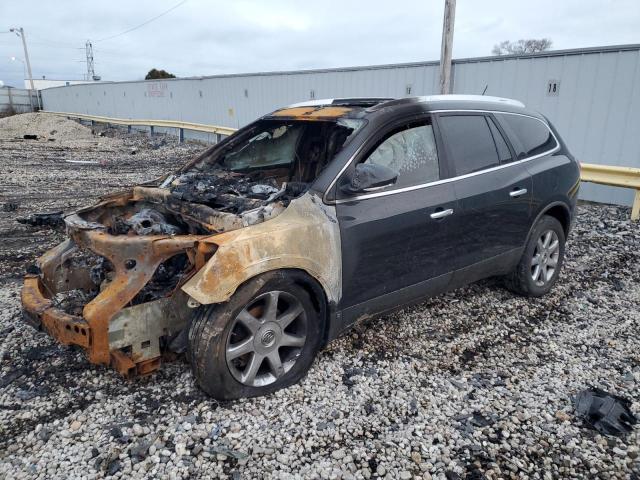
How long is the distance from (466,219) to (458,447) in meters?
1.72

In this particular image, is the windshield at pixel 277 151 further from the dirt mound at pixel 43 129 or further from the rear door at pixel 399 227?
the dirt mound at pixel 43 129

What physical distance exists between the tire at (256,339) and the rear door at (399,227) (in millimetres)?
356

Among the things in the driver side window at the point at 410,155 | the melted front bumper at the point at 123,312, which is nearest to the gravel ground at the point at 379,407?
the melted front bumper at the point at 123,312

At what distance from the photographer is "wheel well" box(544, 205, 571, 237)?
185 inches

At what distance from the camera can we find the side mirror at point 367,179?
3170mm

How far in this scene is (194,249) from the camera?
2857 millimetres

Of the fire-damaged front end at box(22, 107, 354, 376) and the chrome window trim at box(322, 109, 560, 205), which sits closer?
the fire-damaged front end at box(22, 107, 354, 376)

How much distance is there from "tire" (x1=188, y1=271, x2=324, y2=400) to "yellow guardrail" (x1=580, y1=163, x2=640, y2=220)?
6333 millimetres

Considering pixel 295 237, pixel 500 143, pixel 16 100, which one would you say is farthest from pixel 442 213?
pixel 16 100

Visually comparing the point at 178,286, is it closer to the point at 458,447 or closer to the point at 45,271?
the point at 45,271

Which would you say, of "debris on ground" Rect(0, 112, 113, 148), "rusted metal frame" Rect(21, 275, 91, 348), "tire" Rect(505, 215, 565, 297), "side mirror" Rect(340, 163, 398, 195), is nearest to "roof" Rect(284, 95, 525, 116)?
"side mirror" Rect(340, 163, 398, 195)

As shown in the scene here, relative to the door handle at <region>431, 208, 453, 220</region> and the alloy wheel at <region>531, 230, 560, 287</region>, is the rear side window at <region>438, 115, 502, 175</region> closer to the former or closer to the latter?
the door handle at <region>431, 208, 453, 220</region>

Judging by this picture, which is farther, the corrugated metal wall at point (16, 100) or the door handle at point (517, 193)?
the corrugated metal wall at point (16, 100)

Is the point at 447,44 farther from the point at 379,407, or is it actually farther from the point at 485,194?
the point at 379,407
